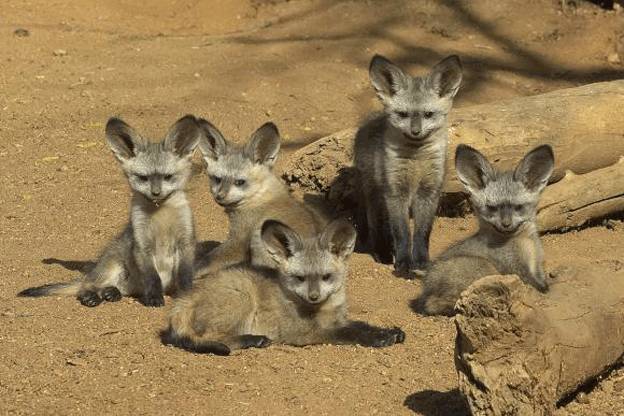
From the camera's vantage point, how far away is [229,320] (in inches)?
238

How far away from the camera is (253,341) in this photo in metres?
6.01

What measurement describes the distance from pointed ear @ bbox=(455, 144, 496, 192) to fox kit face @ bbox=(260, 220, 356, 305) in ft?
3.34

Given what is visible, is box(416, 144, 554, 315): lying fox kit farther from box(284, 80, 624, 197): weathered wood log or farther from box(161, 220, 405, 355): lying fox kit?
box(284, 80, 624, 197): weathered wood log

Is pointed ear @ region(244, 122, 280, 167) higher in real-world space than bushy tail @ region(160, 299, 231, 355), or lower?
higher

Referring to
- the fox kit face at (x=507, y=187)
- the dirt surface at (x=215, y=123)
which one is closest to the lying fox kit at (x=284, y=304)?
the dirt surface at (x=215, y=123)

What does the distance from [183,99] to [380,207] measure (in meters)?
3.33

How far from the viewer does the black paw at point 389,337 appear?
6059mm

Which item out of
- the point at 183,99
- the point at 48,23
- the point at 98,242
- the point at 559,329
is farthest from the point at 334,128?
the point at 559,329

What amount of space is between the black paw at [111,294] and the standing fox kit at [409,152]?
6.87 feet

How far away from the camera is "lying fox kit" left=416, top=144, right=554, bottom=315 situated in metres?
6.50

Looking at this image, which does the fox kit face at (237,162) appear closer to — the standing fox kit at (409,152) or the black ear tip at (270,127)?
the black ear tip at (270,127)

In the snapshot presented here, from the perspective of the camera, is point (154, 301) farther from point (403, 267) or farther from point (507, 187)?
point (507, 187)

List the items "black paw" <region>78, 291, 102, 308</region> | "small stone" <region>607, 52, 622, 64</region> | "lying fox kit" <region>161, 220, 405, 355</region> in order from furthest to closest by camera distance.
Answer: "small stone" <region>607, 52, 622, 64</region>
"black paw" <region>78, 291, 102, 308</region>
"lying fox kit" <region>161, 220, 405, 355</region>

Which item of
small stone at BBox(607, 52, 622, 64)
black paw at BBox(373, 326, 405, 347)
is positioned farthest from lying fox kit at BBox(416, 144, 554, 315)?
small stone at BBox(607, 52, 622, 64)
